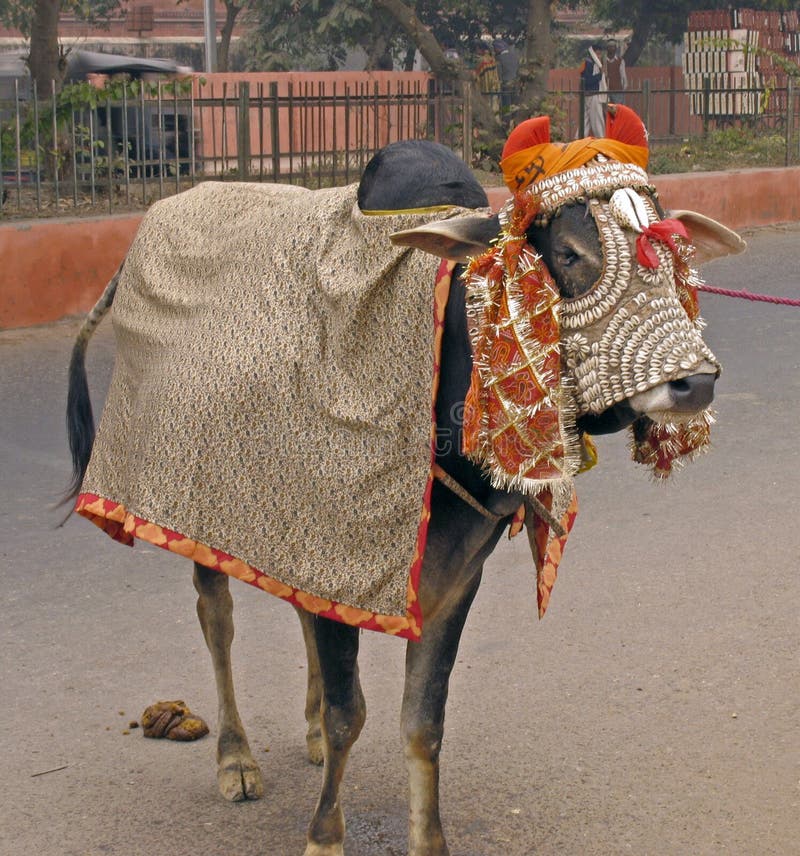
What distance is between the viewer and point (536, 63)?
14742 mm

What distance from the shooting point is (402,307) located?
2768 mm

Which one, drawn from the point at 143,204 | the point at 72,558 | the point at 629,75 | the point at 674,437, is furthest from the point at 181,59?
the point at 674,437

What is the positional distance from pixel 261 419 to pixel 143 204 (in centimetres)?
742

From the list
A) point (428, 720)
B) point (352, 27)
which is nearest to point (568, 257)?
→ point (428, 720)

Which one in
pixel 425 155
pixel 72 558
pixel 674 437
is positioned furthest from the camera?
pixel 72 558

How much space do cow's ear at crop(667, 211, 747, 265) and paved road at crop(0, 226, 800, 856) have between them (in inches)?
54.5

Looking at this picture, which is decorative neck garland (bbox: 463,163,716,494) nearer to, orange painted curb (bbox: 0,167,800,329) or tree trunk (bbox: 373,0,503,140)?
orange painted curb (bbox: 0,167,800,329)

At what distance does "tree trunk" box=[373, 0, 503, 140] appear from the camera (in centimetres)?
1395

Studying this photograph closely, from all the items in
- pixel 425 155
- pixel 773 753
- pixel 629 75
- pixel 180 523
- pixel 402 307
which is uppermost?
pixel 629 75

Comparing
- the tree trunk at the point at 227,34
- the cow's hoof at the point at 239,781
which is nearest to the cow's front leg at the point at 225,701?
the cow's hoof at the point at 239,781

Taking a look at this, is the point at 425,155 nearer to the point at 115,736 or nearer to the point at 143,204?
the point at 115,736

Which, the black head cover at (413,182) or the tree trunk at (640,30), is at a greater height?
the tree trunk at (640,30)

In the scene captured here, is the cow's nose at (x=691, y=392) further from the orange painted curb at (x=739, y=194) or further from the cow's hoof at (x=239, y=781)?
the orange painted curb at (x=739, y=194)

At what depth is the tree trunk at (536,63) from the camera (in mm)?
14422
